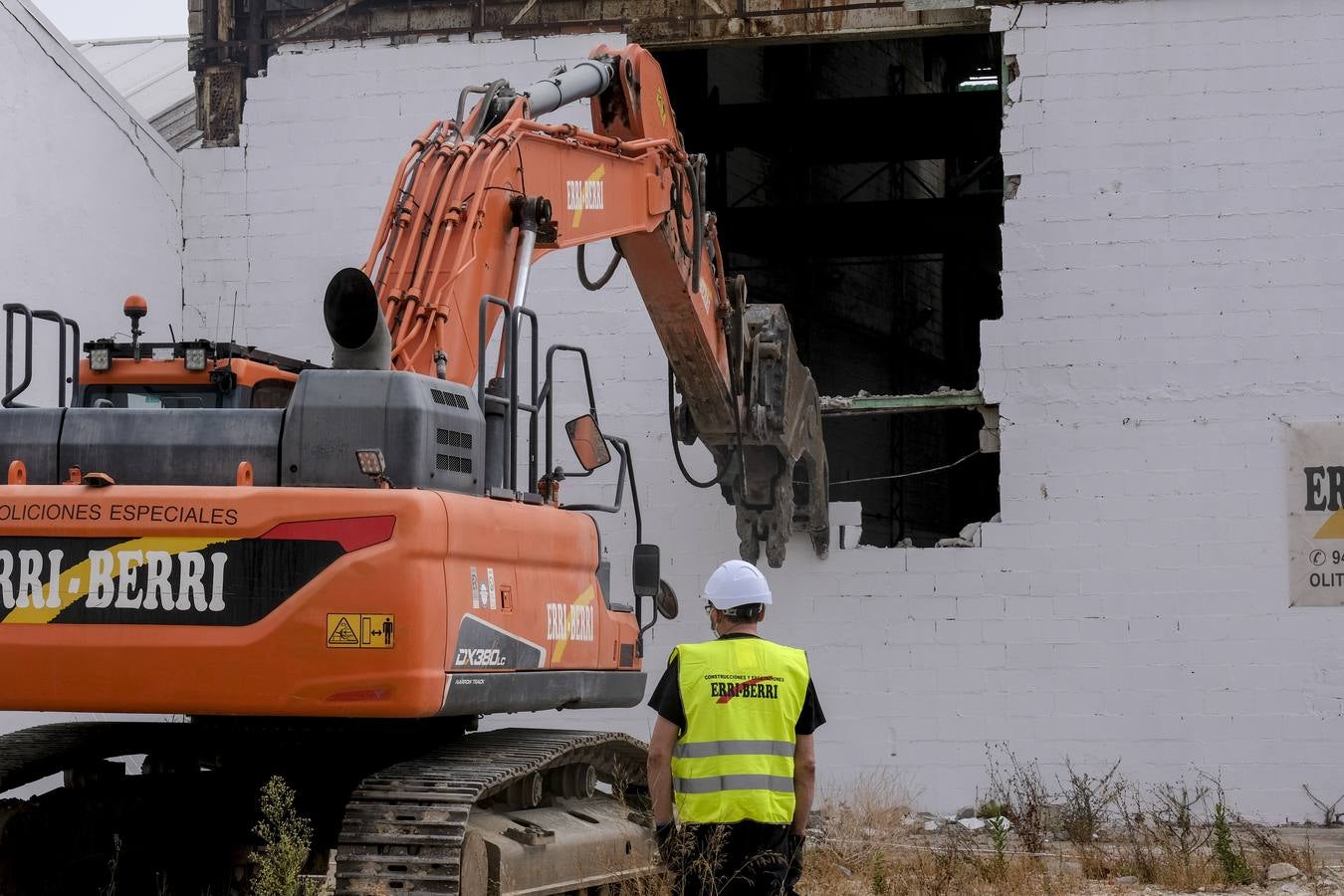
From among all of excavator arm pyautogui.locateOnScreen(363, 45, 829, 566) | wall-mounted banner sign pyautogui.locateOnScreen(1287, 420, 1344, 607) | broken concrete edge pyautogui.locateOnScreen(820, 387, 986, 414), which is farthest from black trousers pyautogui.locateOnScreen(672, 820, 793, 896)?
wall-mounted banner sign pyautogui.locateOnScreen(1287, 420, 1344, 607)

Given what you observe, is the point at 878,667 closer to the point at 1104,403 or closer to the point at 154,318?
the point at 1104,403

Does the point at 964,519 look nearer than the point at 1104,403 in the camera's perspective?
No

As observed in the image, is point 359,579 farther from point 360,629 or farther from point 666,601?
point 666,601

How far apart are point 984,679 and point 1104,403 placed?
2424 millimetres

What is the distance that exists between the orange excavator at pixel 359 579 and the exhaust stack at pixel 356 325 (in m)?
0.01

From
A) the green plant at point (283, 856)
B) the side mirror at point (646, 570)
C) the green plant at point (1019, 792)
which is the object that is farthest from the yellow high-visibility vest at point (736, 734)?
the green plant at point (1019, 792)

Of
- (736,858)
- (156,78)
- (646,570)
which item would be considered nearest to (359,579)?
(736,858)

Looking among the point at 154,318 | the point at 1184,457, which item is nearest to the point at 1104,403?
the point at 1184,457

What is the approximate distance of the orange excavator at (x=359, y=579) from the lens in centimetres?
614

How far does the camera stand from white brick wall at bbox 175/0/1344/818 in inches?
537

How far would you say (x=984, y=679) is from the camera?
13914 millimetres

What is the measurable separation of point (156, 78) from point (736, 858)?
51.2 feet

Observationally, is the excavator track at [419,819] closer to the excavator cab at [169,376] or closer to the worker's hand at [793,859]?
the worker's hand at [793,859]

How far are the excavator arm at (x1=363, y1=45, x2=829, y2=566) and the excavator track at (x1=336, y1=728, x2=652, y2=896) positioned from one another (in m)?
1.59
